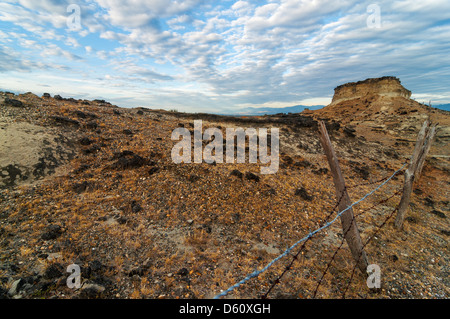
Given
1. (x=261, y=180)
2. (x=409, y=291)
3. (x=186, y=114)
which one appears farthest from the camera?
Answer: (x=186, y=114)

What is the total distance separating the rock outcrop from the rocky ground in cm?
4068

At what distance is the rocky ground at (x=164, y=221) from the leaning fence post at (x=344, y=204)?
36.5 inches

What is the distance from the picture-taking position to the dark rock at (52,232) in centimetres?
586

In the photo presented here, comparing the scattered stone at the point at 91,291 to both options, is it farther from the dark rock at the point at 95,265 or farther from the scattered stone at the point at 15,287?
the scattered stone at the point at 15,287

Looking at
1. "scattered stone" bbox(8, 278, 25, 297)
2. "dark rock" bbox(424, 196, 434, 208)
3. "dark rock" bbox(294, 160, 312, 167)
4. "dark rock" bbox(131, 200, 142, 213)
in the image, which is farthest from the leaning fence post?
"dark rock" bbox(424, 196, 434, 208)

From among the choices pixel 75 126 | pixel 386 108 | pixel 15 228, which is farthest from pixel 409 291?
pixel 386 108

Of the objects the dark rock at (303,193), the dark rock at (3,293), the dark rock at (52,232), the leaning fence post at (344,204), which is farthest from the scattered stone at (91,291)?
the dark rock at (303,193)

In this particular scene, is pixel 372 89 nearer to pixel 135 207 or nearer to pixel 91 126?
pixel 91 126

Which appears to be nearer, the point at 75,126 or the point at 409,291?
the point at 409,291

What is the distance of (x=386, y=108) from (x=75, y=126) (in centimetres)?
5412

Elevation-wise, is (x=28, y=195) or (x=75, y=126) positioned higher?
(x=75, y=126)
